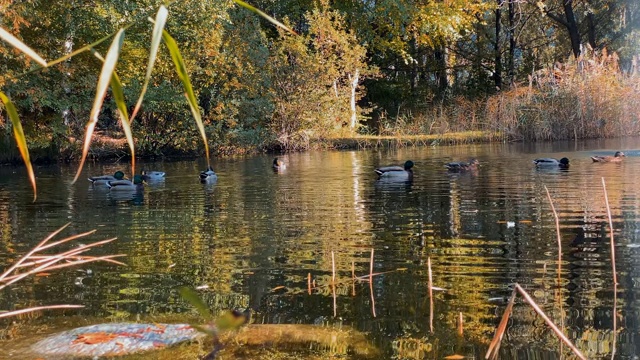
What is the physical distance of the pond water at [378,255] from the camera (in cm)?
483

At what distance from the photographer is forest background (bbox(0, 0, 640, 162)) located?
2325cm

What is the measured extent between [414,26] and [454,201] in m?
25.7

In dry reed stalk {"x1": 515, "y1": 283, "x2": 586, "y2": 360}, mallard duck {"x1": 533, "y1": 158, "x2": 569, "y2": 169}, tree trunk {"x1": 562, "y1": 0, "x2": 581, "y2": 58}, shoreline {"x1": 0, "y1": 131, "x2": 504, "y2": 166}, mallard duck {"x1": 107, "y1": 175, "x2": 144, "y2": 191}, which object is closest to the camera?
dry reed stalk {"x1": 515, "y1": 283, "x2": 586, "y2": 360}

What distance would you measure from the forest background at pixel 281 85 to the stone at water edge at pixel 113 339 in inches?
565

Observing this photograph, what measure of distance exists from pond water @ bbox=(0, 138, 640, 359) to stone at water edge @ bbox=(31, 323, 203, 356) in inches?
18.2

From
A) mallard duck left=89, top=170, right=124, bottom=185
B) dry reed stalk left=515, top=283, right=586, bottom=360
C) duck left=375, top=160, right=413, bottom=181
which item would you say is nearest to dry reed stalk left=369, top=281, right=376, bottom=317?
dry reed stalk left=515, top=283, right=586, bottom=360

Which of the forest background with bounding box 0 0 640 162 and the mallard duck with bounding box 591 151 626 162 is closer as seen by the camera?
the mallard duck with bounding box 591 151 626 162

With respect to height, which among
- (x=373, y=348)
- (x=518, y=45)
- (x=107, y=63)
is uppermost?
(x=518, y=45)

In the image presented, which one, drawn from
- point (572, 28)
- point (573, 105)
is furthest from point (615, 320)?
point (572, 28)

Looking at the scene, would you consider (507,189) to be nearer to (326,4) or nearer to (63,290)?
(63,290)

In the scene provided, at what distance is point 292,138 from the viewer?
1117 inches

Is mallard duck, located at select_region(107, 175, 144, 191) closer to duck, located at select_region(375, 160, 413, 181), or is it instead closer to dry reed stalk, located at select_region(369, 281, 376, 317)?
duck, located at select_region(375, 160, 413, 181)

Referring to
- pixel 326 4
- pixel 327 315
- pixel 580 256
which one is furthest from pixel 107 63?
pixel 326 4

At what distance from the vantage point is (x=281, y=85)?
95.0 ft
